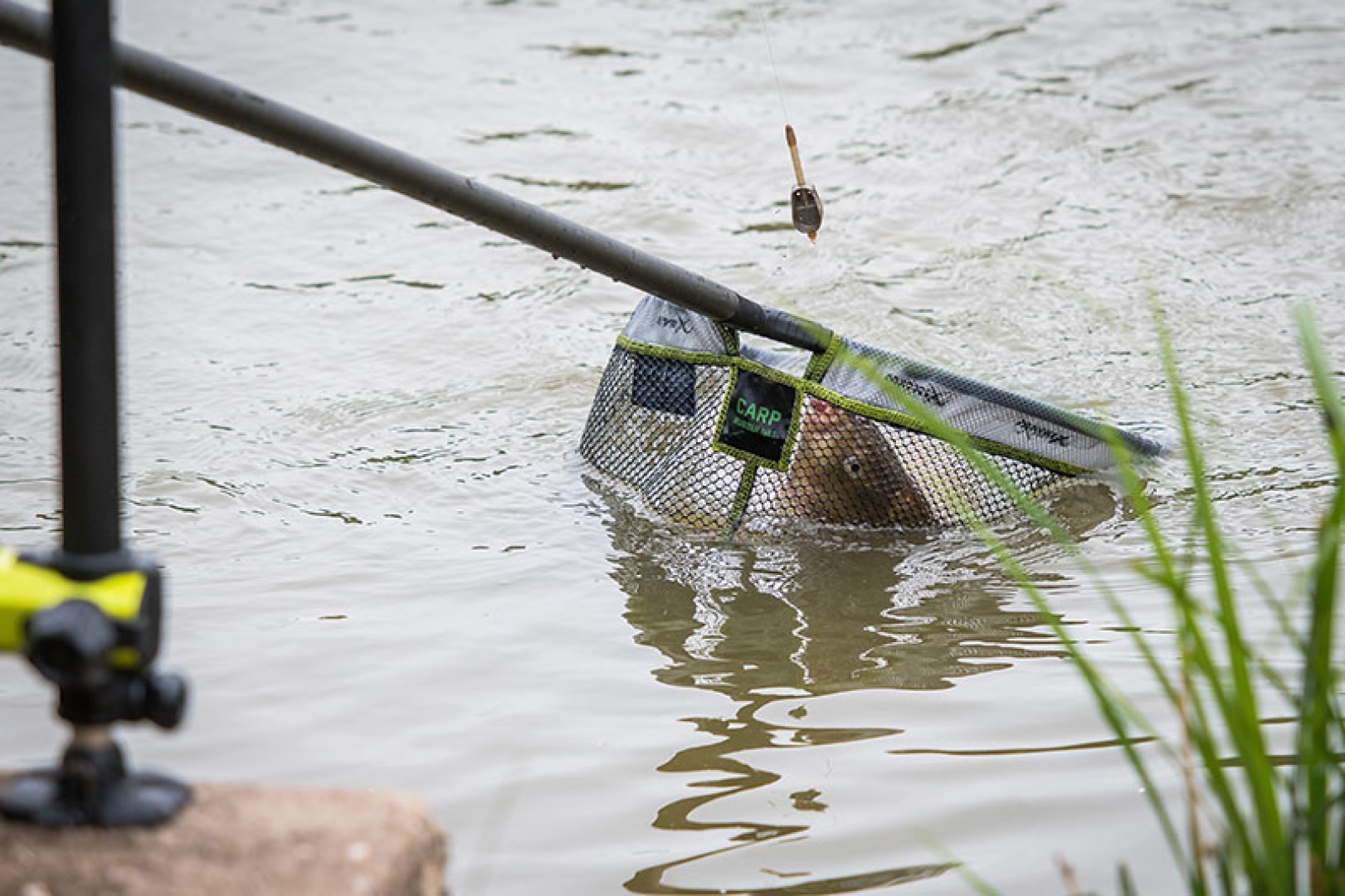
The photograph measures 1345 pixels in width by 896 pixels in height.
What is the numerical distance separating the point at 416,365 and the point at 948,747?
8.33 ft

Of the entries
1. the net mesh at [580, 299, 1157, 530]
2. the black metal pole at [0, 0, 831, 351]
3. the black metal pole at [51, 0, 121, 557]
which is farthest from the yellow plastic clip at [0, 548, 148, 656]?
the net mesh at [580, 299, 1157, 530]

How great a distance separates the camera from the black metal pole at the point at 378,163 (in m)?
2.12

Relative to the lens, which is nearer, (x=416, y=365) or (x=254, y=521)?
(x=254, y=521)

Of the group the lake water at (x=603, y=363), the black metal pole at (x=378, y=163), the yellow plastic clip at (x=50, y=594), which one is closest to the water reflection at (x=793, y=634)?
the lake water at (x=603, y=363)

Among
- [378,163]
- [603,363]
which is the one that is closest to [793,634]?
[378,163]

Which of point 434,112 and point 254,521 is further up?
point 434,112

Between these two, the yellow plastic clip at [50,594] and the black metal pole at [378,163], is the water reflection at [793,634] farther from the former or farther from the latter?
the yellow plastic clip at [50,594]

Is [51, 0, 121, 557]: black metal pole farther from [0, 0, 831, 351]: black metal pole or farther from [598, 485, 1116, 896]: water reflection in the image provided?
[598, 485, 1116, 896]: water reflection

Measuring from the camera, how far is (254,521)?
3451 millimetres

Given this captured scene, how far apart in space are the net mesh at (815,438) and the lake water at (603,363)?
0.32 ft

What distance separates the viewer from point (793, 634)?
9.55 ft

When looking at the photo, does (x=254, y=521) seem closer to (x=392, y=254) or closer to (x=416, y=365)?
(x=416, y=365)

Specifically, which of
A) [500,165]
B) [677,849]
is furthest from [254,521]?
[500,165]

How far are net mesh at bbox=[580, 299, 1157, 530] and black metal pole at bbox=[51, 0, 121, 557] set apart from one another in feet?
7.26
